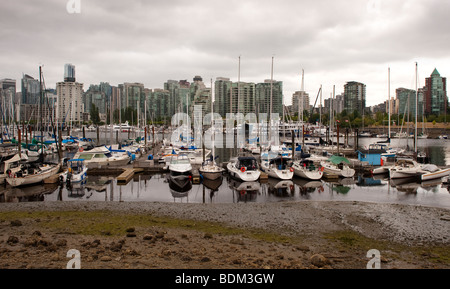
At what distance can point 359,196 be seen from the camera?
30.1 meters

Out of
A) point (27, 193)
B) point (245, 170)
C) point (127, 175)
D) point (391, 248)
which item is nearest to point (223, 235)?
point (391, 248)

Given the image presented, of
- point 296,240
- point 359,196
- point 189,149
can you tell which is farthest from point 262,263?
point 189,149

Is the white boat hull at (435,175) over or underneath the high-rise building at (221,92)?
underneath

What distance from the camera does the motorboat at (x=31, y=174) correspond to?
32.1m

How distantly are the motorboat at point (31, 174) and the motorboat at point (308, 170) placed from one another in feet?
91.3

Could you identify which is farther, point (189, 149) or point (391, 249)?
point (189, 149)

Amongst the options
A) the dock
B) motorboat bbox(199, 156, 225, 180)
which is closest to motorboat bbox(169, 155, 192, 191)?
motorboat bbox(199, 156, 225, 180)

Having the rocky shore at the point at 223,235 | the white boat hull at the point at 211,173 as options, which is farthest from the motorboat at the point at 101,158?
the rocky shore at the point at 223,235

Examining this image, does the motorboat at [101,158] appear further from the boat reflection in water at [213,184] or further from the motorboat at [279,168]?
the motorboat at [279,168]

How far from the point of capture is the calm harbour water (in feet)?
93.5

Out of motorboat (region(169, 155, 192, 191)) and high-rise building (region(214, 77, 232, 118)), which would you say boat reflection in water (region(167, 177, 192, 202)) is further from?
high-rise building (region(214, 77, 232, 118))
